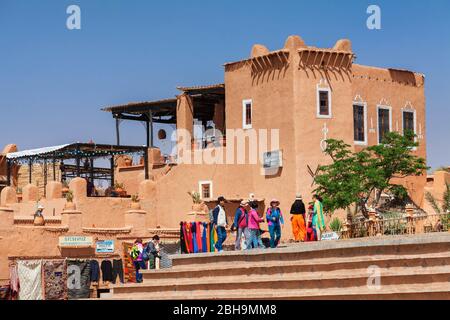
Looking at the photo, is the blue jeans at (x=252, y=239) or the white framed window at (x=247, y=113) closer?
the blue jeans at (x=252, y=239)

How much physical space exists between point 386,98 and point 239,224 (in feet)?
64.7

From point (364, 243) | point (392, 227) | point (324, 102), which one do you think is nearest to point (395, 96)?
point (324, 102)

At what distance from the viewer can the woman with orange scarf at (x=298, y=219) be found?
25.7 m

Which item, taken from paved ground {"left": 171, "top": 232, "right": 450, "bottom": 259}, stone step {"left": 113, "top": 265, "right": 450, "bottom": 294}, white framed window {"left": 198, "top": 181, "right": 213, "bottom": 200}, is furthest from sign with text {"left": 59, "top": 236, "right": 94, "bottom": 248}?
paved ground {"left": 171, "top": 232, "right": 450, "bottom": 259}

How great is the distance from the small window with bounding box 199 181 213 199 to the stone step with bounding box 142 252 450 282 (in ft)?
54.9

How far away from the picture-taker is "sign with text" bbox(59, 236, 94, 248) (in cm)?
3369

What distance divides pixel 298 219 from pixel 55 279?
31.2 ft

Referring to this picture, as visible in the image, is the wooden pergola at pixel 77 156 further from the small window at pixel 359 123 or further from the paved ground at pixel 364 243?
the paved ground at pixel 364 243

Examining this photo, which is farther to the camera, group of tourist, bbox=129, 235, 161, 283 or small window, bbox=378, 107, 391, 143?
small window, bbox=378, 107, 391, 143

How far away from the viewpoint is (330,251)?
21.0m

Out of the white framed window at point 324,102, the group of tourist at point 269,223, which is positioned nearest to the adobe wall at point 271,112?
the white framed window at point 324,102

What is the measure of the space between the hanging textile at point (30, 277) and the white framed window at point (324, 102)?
1437 cm

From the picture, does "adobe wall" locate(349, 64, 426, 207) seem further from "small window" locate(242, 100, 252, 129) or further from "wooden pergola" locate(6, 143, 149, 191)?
"wooden pergola" locate(6, 143, 149, 191)

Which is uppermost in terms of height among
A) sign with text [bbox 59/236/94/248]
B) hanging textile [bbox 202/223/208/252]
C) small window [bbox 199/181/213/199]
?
small window [bbox 199/181/213/199]
